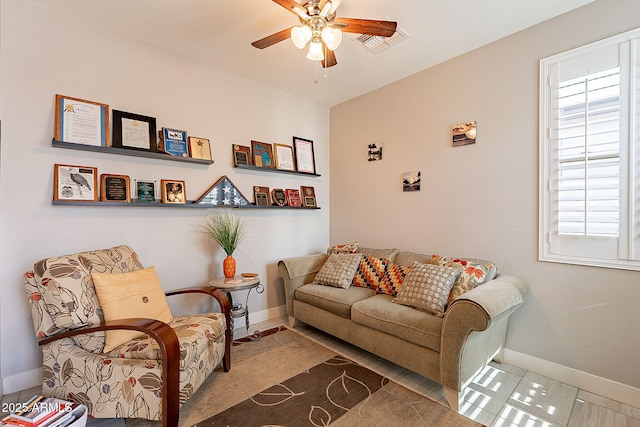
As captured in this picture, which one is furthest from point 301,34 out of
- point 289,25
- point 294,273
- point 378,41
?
point 294,273

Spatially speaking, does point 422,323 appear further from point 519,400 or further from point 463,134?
point 463,134

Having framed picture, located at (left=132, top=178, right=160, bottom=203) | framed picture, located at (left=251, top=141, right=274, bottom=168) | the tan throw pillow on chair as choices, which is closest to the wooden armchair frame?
the tan throw pillow on chair

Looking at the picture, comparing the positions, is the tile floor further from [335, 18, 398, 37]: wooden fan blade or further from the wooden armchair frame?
[335, 18, 398, 37]: wooden fan blade

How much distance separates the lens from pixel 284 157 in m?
3.52

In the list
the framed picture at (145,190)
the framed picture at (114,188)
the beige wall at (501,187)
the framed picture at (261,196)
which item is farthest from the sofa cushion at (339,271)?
the framed picture at (114,188)

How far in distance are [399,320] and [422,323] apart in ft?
0.59

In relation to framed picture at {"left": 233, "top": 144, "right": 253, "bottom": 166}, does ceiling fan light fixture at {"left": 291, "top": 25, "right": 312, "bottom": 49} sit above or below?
above

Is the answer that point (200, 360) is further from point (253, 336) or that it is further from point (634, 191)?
point (634, 191)

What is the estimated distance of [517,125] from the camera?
2389mm

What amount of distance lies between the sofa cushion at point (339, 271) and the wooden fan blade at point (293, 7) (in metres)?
2.19

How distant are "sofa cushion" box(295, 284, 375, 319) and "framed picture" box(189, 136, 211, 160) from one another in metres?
1.69

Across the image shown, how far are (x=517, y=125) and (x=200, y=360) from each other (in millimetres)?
3008

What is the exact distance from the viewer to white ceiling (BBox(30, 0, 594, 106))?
2066 millimetres

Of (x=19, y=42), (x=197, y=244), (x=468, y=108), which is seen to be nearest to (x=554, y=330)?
(x=468, y=108)
